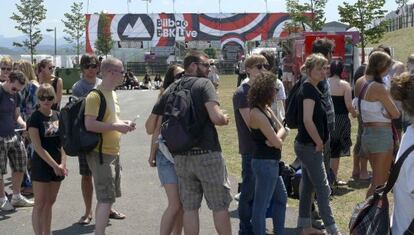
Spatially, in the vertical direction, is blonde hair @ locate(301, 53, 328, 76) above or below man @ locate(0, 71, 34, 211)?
above

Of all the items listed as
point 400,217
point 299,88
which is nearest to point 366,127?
point 299,88

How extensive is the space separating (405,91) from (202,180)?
7.26ft

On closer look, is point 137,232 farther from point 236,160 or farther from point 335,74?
point 236,160

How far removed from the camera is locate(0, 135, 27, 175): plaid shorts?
301 inches

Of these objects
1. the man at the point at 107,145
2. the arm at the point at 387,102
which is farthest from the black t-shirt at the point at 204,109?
the arm at the point at 387,102

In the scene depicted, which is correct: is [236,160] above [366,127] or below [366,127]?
below

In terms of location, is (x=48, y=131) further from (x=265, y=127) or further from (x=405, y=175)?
(x=405, y=175)

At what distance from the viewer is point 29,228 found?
22.1 feet

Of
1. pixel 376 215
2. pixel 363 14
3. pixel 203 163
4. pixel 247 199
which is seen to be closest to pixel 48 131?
pixel 203 163

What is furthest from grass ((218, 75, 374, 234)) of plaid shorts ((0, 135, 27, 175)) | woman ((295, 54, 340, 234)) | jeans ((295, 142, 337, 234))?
plaid shorts ((0, 135, 27, 175))

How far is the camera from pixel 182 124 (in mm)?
4844

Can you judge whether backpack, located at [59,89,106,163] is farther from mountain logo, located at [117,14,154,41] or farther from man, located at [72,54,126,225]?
mountain logo, located at [117,14,154,41]

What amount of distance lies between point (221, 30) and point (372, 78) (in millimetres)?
61790

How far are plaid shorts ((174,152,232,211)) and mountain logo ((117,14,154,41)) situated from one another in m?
63.0
